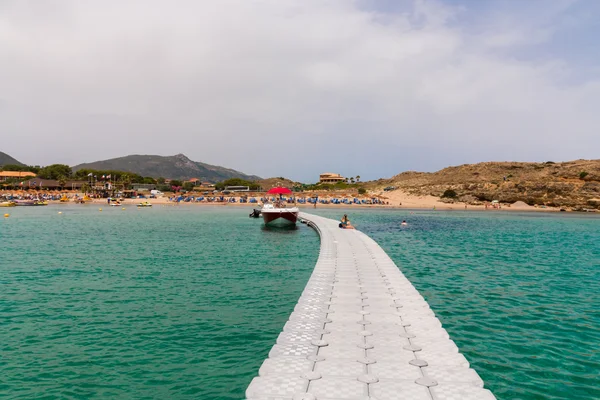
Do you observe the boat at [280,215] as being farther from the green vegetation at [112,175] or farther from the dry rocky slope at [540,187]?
the green vegetation at [112,175]

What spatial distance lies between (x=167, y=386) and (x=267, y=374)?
2572mm

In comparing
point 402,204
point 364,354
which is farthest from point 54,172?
point 364,354

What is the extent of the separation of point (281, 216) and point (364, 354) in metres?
36.2

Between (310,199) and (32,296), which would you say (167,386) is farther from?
(310,199)

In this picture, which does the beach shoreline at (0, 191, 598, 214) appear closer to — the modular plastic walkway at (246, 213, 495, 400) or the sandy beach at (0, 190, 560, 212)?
the sandy beach at (0, 190, 560, 212)

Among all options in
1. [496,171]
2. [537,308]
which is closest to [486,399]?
[537,308]

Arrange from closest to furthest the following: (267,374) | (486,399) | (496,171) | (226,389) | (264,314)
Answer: (486,399)
(267,374)
(226,389)
(264,314)
(496,171)

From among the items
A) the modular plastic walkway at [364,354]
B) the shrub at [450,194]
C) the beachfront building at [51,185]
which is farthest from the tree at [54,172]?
the modular plastic walkway at [364,354]

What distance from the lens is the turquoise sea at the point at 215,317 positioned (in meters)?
8.43

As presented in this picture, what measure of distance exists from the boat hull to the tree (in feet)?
505

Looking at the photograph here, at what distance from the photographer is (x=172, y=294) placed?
49.6ft

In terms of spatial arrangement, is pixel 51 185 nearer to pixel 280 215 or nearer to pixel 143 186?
pixel 143 186

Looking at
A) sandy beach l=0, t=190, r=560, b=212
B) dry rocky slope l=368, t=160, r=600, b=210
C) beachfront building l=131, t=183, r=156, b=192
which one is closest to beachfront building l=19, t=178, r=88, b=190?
sandy beach l=0, t=190, r=560, b=212

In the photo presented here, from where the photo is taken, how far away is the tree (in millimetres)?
165125
